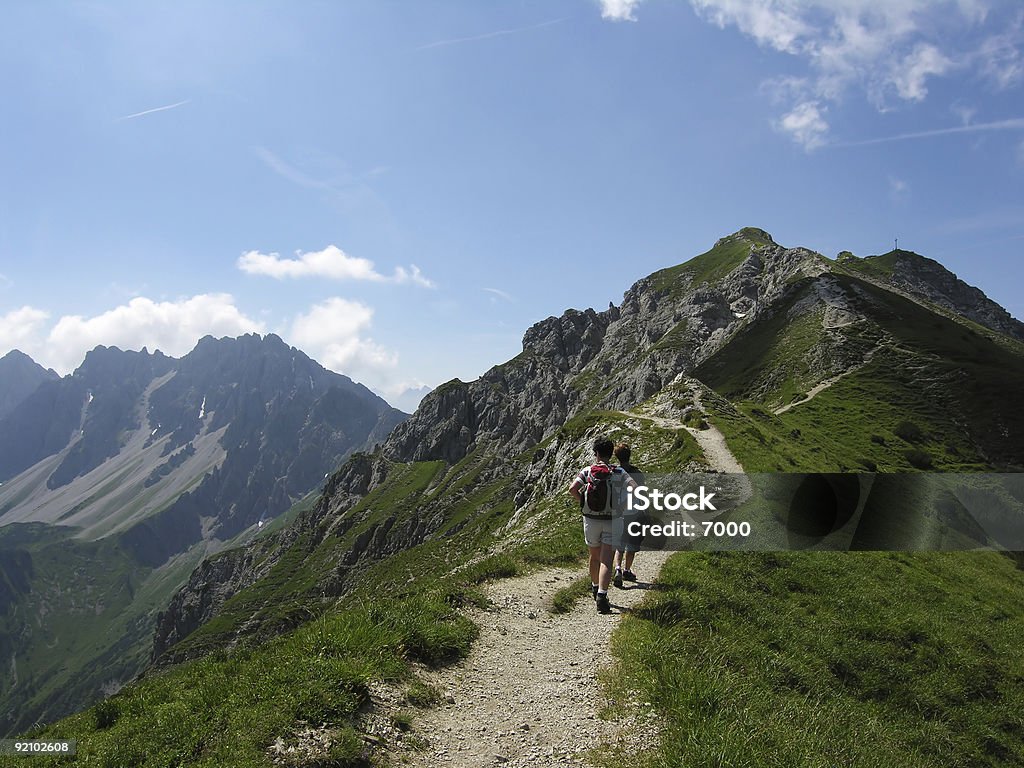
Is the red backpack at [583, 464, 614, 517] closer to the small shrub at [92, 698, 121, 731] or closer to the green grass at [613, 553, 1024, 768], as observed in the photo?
the green grass at [613, 553, 1024, 768]

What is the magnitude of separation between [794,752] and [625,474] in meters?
7.05

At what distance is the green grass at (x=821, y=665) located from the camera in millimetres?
8773

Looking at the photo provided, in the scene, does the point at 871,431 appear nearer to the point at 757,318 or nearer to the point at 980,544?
the point at 980,544

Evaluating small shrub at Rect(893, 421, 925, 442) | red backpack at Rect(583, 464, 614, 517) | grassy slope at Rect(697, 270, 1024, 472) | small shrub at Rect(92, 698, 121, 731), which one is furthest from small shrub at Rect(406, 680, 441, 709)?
small shrub at Rect(893, 421, 925, 442)

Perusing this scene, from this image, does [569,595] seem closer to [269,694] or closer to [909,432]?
[269,694]

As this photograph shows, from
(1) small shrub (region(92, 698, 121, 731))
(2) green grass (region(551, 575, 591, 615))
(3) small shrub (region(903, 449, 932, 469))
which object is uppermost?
(3) small shrub (region(903, 449, 932, 469))

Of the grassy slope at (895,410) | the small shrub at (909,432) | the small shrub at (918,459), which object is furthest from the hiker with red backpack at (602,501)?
the small shrub at (909,432)

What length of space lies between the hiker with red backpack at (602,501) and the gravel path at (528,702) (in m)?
1.00

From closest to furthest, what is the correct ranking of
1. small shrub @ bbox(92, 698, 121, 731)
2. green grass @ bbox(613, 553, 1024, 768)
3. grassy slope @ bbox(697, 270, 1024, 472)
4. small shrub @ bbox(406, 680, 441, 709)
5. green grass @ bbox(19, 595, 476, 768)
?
1. green grass @ bbox(19, 595, 476, 768)
2. green grass @ bbox(613, 553, 1024, 768)
3. small shrub @ bbox(406, 680, 441, 709)
4. small shrub @ bbox(92, 698, 121, 731)
5. grassy slope @ bbox(697, 270, 1024, 472)

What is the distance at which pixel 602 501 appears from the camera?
45.1 feet

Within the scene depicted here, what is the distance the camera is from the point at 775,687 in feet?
39.9

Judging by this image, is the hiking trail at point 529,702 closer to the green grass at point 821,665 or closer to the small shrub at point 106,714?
the green grass at point 821,665

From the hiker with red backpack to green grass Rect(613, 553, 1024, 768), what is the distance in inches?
50.7

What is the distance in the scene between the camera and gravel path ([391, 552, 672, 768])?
320 inches
